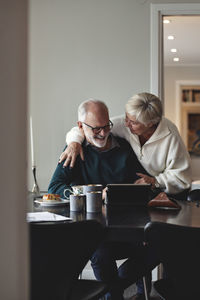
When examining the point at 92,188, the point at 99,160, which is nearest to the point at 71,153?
the point at 99,160

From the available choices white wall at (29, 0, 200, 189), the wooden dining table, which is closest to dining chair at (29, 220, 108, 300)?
the wooden dining table

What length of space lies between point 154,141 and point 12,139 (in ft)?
7.53

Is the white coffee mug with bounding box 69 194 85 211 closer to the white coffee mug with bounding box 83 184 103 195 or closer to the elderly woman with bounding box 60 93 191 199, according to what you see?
the white coffee mug with bounding box 83 184 103 195

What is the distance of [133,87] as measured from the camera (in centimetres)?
330

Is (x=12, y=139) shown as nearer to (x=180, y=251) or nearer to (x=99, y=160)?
(x=180, y=251)

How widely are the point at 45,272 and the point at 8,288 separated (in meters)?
0.98

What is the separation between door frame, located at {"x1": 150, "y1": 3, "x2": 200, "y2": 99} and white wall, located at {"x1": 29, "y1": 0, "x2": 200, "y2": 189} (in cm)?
6

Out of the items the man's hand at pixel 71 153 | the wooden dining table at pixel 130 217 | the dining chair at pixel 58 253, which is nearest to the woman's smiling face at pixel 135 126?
the man's hand at pixel 71 153

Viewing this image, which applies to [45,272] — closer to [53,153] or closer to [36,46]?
[53,153]

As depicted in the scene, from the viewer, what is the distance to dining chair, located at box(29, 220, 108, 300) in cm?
125

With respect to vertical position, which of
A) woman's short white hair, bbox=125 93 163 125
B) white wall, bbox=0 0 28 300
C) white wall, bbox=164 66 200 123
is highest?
white wall, bbox=164 66 200 123

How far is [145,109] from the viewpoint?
2.56m

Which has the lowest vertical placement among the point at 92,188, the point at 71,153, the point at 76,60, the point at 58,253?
the point at 58,253

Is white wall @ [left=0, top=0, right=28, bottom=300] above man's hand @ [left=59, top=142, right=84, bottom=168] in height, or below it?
above
